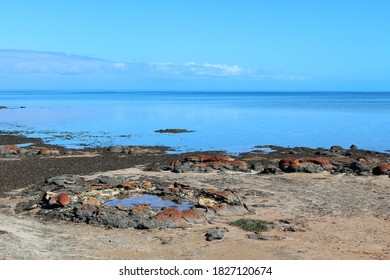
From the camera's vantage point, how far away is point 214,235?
1545cm

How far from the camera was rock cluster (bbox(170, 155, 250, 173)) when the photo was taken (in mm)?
28000

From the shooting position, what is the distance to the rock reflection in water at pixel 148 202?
18906 mm

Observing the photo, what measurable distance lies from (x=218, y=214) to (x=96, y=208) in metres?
4.40

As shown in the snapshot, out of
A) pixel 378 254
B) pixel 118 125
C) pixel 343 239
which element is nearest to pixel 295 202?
pixel 343 239

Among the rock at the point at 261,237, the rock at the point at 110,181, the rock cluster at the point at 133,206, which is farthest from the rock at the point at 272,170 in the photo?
the rock at the point at 261,237

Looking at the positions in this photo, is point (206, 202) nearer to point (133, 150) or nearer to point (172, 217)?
point (172, 217)

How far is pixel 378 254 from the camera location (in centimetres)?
1427

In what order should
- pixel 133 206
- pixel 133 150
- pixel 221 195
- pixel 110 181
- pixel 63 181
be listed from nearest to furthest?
pixel 133 206 → pixel 221 195 → pixel 63 181 → pixel 110 181 → pixel 133 150

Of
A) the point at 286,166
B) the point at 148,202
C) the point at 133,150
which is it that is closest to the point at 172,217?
the point at 148,202

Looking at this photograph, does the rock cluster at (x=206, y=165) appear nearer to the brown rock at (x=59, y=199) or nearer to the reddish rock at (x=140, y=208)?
the brown rock at (x=59, y=199)

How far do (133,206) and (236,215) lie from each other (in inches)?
149

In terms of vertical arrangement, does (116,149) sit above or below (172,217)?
below
